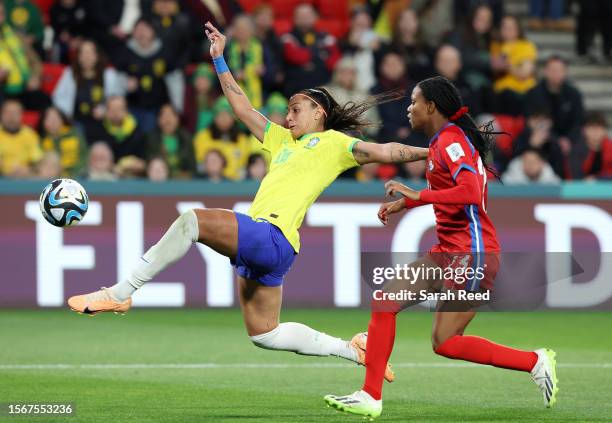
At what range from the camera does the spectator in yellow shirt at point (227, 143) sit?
1520 centimetres

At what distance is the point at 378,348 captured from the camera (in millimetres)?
7434

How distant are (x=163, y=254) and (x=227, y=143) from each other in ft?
26.7

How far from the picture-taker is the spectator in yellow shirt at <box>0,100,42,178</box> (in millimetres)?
14703

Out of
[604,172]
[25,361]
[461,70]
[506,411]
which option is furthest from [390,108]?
[506,411]

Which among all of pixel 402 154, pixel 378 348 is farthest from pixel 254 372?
pixel 402 154

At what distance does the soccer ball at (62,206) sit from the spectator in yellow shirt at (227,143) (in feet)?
22.3

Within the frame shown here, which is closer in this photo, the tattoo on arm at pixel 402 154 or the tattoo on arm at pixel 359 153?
the tattoo on arm at pixel 402 154

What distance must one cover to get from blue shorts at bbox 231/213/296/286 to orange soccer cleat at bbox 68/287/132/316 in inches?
29.4

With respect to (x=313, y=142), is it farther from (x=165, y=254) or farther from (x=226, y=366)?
(x=226, y=366)

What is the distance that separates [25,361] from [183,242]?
11.3 ft

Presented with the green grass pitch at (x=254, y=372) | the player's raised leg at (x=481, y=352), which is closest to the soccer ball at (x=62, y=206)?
the green grass pitch at (x=254, y=372)

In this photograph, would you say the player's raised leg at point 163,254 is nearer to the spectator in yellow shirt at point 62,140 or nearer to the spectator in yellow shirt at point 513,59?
the spectator in yellow shirt at point 62,140

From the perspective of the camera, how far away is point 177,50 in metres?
16.3

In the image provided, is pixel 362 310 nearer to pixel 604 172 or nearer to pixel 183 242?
pixel 604 172
